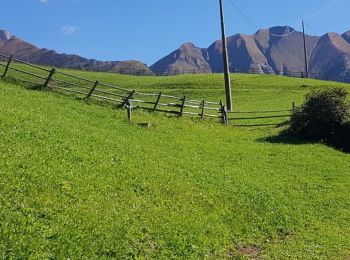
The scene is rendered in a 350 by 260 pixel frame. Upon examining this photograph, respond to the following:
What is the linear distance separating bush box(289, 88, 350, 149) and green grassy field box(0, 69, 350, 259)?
2.68m

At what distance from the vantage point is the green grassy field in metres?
11.9

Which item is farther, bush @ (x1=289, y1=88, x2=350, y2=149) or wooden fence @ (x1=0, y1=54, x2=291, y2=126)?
bush @ (x1=289, y1=88, x2=350, y2=149)

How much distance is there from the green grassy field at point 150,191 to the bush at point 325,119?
2683mm

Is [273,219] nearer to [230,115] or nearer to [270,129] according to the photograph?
[270,129]

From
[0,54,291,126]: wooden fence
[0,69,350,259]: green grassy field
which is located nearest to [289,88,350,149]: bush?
[0,69,350,259]: green grassy field

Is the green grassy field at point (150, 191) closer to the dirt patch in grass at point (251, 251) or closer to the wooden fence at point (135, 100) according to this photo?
the dirt patch in grass at point (251, 251)

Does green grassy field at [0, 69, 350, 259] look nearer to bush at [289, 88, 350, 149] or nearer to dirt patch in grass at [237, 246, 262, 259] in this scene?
dirt patch in grass at [237, 246, 262, 259]

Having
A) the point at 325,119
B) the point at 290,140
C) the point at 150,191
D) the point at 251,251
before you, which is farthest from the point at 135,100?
the point at 251,251

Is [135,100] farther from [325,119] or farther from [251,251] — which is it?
[251,251]

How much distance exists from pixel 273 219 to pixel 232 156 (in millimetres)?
8687

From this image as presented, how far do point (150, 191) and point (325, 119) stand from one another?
18523 mm

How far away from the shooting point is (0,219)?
11.0 m

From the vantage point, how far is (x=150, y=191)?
15938mm

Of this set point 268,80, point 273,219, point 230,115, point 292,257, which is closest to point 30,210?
point 292,257
